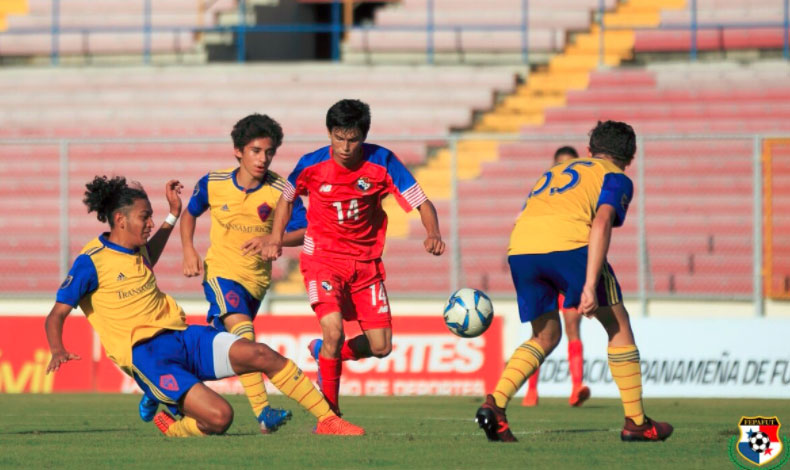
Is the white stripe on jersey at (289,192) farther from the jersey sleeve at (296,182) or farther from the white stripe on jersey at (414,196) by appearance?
the white stripe on jersey at (414,196)

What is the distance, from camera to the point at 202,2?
23.3 metres

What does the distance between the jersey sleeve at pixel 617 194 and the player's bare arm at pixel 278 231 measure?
1982mm

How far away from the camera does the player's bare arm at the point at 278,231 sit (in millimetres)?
8492

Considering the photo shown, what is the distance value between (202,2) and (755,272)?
39.3 ft

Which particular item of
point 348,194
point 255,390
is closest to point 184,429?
point 255,390

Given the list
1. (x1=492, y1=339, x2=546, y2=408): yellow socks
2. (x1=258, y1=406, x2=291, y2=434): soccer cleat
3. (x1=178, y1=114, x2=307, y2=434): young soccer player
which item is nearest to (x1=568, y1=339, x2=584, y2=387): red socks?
(x1=178, y1=114, x2=307, y2=434): young soccer player

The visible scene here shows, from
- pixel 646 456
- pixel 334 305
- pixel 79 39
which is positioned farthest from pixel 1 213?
pixel 646 456

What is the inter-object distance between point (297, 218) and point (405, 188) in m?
1.25

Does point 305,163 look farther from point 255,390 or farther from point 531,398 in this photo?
point 531,398

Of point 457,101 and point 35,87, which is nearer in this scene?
point 457,101

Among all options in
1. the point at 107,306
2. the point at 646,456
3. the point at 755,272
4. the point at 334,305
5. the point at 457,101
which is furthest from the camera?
the point at 457,101

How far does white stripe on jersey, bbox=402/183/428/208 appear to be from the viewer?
8.48m

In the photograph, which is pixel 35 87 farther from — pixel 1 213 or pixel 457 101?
pixel 457 101

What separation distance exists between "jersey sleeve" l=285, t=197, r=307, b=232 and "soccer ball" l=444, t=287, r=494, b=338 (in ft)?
3.94
